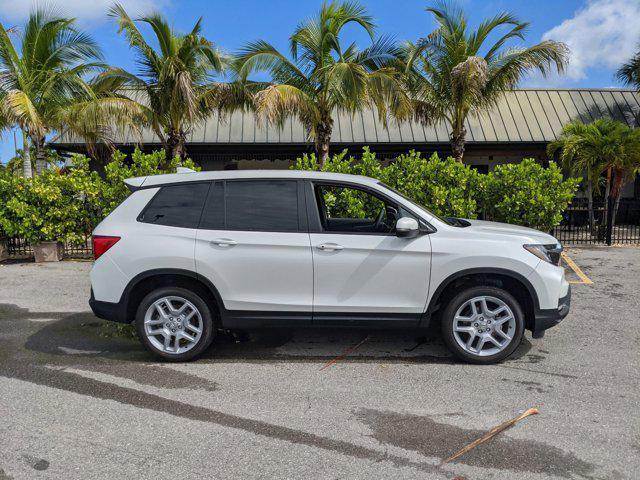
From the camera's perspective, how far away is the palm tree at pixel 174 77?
12.2 m

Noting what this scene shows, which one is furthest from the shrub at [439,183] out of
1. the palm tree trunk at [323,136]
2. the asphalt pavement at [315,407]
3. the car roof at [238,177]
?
the car roof at [238,177]

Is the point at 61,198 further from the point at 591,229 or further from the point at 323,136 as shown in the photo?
the point at 591,229

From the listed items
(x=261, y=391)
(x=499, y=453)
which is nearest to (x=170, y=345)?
(x=261, y=391)

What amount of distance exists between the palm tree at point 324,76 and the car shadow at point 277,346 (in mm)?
6802

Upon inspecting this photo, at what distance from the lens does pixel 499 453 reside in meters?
3.20

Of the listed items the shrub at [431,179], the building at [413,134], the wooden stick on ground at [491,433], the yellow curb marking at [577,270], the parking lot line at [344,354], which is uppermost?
the building at [413,134]

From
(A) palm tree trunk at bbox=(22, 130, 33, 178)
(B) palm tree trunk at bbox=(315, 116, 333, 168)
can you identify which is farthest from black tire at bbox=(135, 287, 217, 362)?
(A) palm tree trunk at bbox=(22, 130, 33, 178)

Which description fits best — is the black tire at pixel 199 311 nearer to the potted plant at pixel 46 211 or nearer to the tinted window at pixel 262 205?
the tinted window at pixel 262 205

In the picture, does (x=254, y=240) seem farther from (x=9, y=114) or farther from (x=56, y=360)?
(x=9, y=114)

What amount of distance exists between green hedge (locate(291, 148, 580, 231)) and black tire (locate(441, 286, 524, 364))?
577cm

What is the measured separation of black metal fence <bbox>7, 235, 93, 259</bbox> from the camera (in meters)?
11.5

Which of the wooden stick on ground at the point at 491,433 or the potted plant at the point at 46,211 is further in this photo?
the potted plant at the point at 46,211

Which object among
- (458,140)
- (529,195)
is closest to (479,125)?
(458,140)

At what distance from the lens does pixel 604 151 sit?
1466cm
